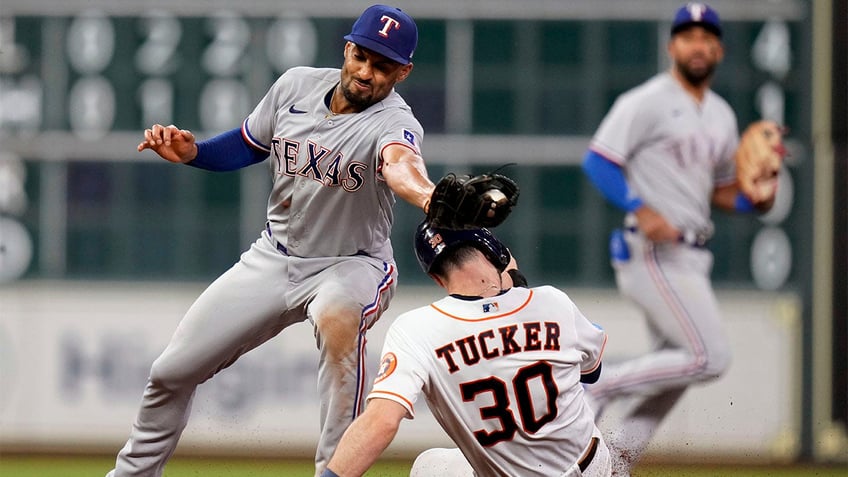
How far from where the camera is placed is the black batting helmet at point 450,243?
413 centimetres

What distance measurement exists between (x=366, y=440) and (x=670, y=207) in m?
4.85

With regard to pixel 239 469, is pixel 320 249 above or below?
above

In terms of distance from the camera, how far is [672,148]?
8352mm

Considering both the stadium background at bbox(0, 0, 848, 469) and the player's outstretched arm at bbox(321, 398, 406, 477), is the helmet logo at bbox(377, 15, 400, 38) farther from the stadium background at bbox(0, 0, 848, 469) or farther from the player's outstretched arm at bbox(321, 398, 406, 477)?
the stadium background at bbox(0, 0, 848, 469)

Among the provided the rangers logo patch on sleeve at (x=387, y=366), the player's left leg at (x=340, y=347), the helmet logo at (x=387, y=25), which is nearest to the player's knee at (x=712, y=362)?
the player's left leg at (x=340, y=347)

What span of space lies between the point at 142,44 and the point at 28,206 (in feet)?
4.74

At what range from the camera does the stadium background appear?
10.7 metres

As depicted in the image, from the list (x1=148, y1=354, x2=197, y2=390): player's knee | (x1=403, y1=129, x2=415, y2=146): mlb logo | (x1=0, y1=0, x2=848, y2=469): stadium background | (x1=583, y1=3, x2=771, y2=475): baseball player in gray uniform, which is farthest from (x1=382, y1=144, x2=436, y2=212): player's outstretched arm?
(x1=0, y1=0, x2=848, y2=469): stadium background

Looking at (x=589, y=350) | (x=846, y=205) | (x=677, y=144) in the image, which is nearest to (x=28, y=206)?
(x=677, y=144)

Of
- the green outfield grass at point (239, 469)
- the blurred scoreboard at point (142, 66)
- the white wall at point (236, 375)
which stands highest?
the blurred scoreboard at point (142, 66)

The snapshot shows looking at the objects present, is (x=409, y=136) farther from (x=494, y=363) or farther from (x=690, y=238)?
(x=690, y=238)

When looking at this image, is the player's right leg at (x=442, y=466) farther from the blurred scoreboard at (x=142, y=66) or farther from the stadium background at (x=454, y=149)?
the blurred scoreboard at (x=142, y=66)

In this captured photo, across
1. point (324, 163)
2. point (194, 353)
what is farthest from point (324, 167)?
point (194, 353)

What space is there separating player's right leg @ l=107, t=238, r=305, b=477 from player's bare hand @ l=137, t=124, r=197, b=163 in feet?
1.57
